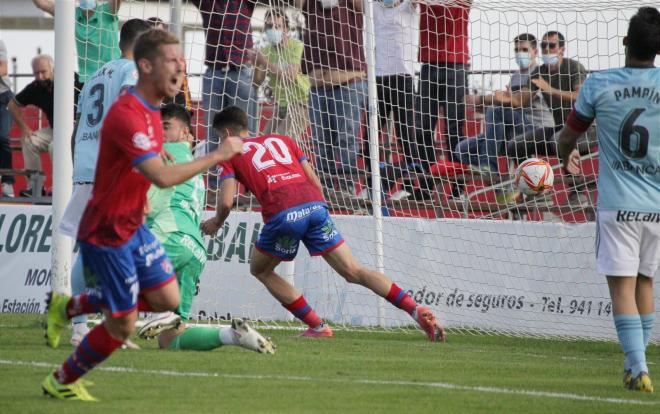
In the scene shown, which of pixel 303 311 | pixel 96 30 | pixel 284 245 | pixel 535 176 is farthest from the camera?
pixel 535 176

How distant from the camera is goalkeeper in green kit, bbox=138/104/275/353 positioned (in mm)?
8367

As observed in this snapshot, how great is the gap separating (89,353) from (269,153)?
422cm

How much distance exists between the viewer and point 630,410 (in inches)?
243

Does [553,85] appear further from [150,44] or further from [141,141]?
[141,141]

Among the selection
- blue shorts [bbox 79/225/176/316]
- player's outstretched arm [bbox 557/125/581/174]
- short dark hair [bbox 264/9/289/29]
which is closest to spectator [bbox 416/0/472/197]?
short dark hair [bbox 264/9/289/29]

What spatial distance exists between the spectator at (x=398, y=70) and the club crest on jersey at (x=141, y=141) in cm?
700

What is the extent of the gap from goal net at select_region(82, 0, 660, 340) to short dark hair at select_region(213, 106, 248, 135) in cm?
248

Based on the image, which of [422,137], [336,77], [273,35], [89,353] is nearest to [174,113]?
[89,353]

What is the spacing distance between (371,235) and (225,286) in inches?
67.8

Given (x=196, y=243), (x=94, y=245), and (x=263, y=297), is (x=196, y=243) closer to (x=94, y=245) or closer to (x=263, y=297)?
(x=94, y=245)

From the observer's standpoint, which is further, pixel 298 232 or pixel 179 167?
pixel 298 232

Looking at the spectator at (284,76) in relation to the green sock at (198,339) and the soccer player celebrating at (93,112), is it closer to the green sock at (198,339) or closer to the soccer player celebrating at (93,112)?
the soccer player celebrating at (93,112)

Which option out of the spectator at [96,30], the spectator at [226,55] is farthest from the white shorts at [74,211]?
the spectator at [226,55]

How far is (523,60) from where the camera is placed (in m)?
12.9
